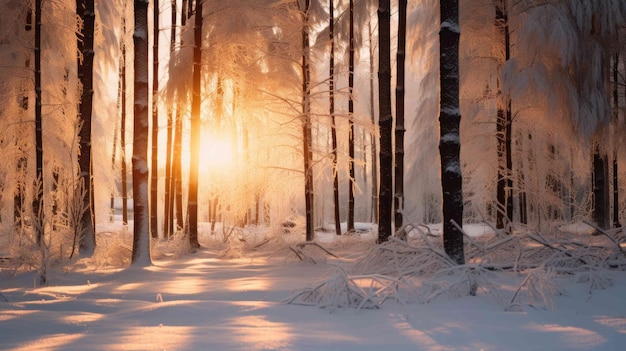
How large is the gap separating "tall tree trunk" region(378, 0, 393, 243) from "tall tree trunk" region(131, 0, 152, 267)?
4278 millimetres

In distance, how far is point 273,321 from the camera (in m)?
3.91

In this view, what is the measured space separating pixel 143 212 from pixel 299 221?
19.9 ft

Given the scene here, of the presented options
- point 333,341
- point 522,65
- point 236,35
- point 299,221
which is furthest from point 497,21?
point 333,341

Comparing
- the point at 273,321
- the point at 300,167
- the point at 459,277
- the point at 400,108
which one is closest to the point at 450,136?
the point at 459,277

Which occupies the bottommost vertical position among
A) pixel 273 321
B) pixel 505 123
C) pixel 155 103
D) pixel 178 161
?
pixel 273 321

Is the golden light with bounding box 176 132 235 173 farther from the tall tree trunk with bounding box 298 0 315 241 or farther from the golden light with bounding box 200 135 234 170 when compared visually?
the tall tree trunk with bounding box 298 0 315 241

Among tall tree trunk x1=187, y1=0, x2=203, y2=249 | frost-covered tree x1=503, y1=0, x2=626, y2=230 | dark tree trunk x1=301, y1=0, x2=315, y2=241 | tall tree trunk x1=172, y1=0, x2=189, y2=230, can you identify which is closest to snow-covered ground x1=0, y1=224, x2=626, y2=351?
tall tree trunk x1=187, y1=0, x2=203, y2=249

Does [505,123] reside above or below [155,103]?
below

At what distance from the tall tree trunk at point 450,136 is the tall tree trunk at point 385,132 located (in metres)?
2.57

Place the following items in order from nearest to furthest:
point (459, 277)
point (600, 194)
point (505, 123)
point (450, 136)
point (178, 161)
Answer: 1. point (459, 277)
2. point (450, 136)
3. point (505, 123)
4. point (600, 194)
5. point (178, 161)

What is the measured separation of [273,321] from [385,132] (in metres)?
5.57

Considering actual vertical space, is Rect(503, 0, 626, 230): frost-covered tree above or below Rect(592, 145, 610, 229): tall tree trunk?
above

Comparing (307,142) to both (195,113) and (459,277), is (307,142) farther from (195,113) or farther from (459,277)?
(459,277)

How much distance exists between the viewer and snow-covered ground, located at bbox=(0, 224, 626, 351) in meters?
3.32
